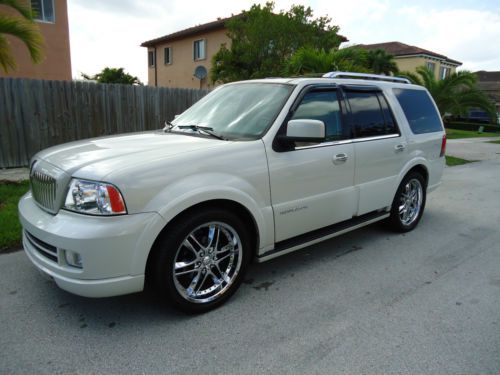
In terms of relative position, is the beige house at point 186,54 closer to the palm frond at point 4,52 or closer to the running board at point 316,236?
the palm frond at point 4,52

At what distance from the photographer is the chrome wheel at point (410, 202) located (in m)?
4.99

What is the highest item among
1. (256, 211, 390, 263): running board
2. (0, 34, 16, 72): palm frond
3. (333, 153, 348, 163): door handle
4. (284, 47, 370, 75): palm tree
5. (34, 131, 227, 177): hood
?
(284, 47, 370, 75): palm tree

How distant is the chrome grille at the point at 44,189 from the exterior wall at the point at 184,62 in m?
22.2

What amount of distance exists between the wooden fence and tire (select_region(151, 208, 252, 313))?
6.93 m

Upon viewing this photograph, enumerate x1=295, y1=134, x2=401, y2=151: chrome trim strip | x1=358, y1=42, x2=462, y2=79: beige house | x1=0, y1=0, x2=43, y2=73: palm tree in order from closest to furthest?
1. x1=295, y1=134, x2=401, y2=151: chrome trim strip
2. x1=0, y1=0, x2=43, y2=73: palm tree
3. x1=358, y1=42, x2=462, y2=79: beige house

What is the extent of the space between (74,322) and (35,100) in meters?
6.85

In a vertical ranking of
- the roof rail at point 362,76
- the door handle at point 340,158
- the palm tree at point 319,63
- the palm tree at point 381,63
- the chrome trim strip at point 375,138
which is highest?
the palm tree at point 381,63

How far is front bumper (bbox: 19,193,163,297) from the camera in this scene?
249cm

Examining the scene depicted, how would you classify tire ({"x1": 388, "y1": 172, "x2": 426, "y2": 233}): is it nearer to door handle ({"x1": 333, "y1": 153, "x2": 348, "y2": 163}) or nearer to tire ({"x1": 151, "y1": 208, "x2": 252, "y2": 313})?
door handle ({"x1": 333, "y1": 153, "x2": 348, "y2": 163})

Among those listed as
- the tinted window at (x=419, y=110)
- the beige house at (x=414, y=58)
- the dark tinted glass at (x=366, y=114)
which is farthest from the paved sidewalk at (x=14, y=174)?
the beige house at (x=414, y=58)

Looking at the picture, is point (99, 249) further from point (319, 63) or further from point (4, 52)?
point (319, 63)

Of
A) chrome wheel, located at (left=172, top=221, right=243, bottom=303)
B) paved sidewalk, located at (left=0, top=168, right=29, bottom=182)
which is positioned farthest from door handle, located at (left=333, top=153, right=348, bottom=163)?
paved sidewalk, located at (left=0, top=168, right=29, bottom=182)

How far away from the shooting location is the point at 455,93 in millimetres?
20875

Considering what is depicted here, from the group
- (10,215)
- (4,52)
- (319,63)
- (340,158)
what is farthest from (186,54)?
(340,158)
